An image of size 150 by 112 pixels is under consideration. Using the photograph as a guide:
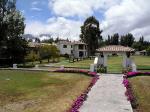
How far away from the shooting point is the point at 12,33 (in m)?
65.9

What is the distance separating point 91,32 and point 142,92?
8755 centimetres

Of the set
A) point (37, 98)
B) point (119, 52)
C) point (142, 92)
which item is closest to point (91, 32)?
point (119, 52)

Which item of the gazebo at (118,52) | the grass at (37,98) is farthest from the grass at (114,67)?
the grass at (37,98)

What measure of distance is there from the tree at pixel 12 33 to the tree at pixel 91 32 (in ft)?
160

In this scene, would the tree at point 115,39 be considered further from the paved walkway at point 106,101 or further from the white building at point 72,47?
the paved walkway at point 106,101

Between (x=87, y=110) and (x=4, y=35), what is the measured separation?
48.9 metres

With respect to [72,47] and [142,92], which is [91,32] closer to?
[72,47]

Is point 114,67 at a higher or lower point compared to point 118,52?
lower

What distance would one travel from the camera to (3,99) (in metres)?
23.1

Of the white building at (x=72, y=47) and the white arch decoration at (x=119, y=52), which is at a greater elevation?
the white building at (x=72, y=47)

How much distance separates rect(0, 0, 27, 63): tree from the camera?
64.8 meters

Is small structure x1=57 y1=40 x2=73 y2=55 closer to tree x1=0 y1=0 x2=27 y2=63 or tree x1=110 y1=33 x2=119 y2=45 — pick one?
tree x1=0 y1=0 x2=27 y2=63

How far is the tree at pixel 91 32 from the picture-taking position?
113419 mm

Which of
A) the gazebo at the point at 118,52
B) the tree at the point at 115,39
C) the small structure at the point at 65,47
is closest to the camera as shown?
the gazebo at the point at 118,52
